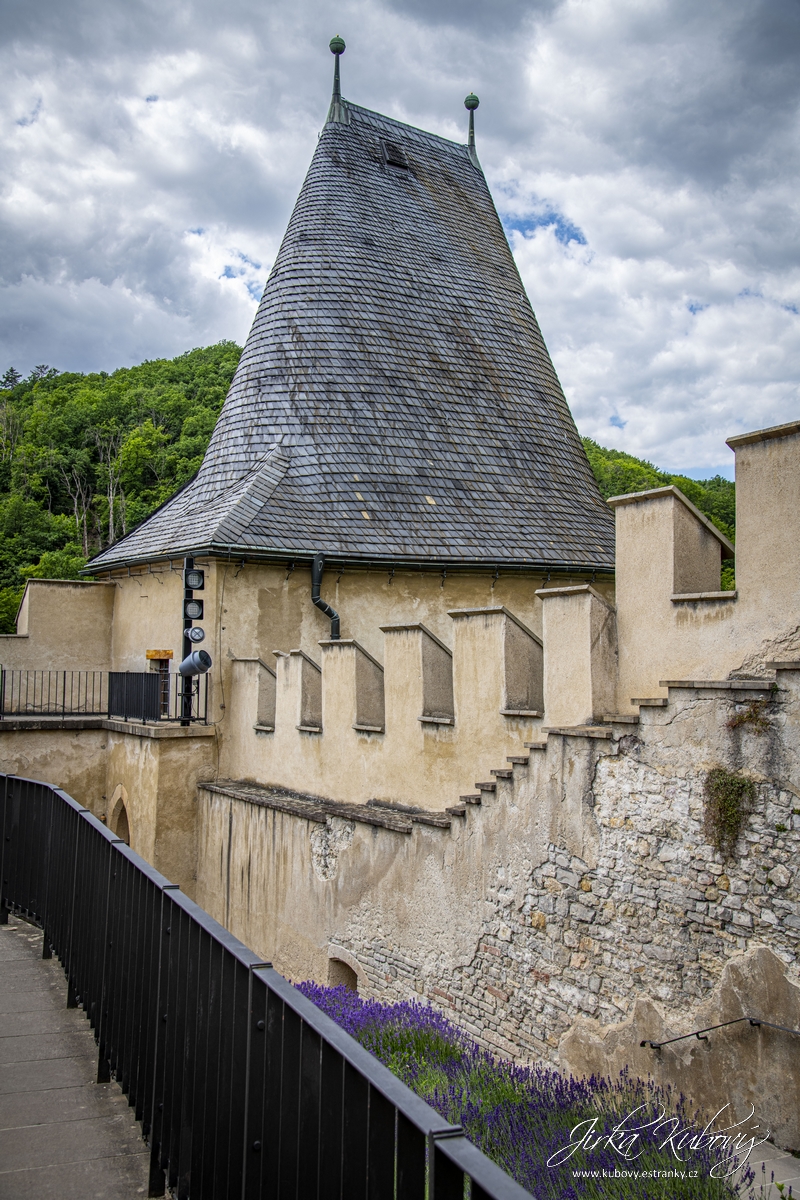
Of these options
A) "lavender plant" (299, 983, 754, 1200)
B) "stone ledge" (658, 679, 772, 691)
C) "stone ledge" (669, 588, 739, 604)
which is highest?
"stone ledge" (669, 588, 739, 604)

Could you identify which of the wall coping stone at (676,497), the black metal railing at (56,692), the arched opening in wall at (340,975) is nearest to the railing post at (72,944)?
the wall coping stone at (676,497)

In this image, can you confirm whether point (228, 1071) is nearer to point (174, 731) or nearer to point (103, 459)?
point (174, 731)

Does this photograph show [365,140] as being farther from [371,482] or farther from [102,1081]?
[102,1081]

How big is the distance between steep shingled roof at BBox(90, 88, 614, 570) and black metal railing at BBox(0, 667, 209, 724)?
194 centimetres

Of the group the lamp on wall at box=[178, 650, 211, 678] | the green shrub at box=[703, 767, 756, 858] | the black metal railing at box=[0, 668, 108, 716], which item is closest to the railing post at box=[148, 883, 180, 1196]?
the green shrub at box=[703, 767, 756, 858]

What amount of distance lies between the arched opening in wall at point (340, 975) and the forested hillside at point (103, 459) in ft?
125

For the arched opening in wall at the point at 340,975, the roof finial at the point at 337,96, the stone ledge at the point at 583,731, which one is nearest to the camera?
the stone ledge at the point at 583,731

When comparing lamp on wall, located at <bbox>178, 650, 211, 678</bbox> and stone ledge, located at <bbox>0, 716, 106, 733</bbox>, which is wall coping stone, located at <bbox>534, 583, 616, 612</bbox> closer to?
lamp on wall, located at <bbox>178, 650, 211, 678</bbox>

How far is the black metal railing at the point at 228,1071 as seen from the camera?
2.24 meters

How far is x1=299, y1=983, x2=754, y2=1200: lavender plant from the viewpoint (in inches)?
194

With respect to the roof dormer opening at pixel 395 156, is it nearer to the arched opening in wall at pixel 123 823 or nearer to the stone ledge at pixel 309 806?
the stone ledge at pixel 309 806

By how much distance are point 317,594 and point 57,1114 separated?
9.66 m

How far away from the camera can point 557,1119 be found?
224 inches

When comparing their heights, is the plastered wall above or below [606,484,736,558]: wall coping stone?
below
